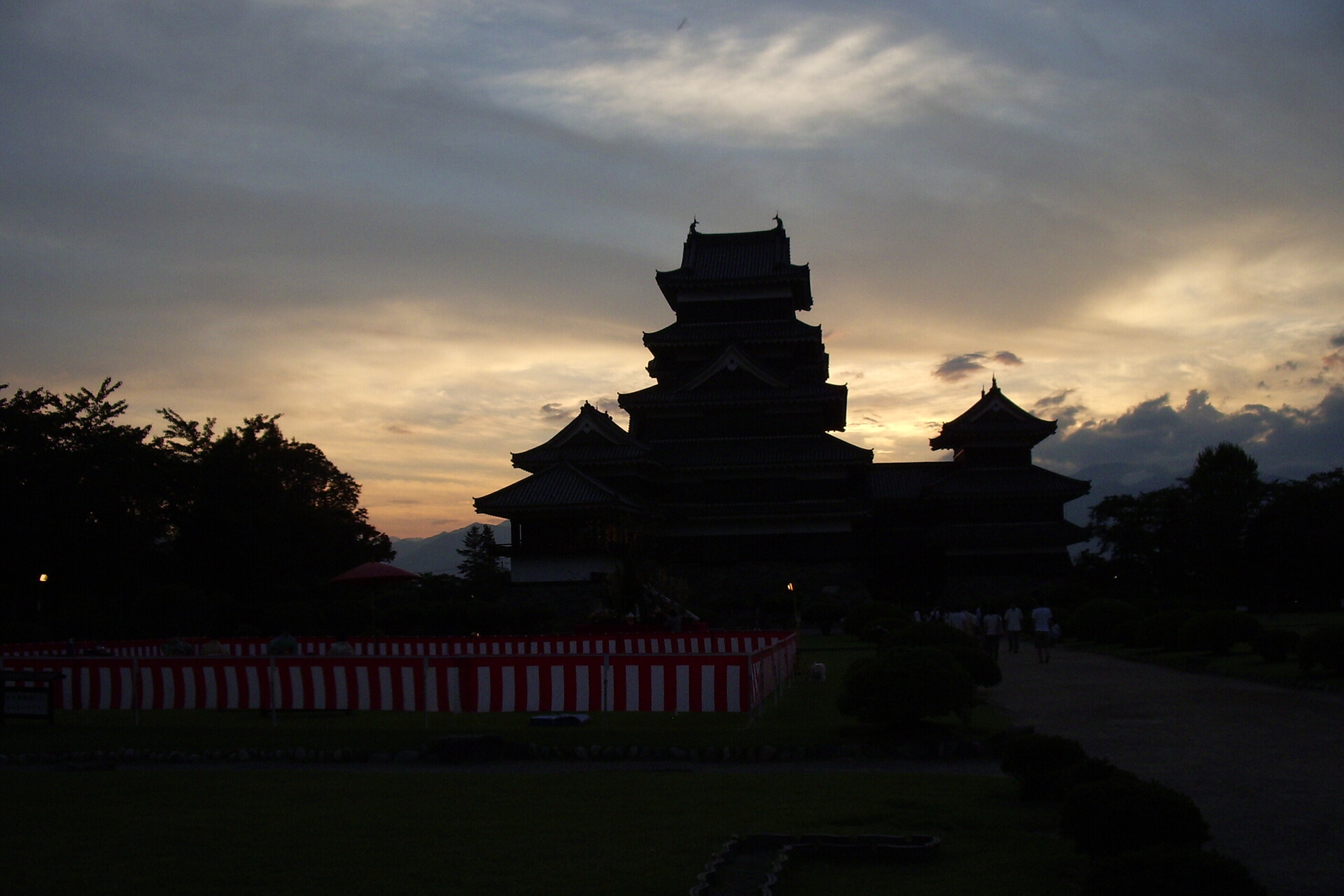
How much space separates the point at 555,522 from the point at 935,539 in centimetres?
1869

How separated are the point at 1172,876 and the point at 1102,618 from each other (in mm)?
33810

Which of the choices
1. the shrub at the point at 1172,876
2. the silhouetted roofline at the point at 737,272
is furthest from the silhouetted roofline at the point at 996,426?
the shrub at the point at 1172,876

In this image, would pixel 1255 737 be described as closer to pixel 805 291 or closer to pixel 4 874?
pixel 4 874

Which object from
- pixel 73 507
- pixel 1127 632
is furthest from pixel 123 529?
pixel 1127 632

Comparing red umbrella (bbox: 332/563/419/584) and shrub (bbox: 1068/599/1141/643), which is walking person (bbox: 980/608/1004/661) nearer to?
shrub (bbox: 1068/599/1141/643)

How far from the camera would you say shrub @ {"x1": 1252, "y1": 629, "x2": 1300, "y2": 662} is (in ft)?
76.8

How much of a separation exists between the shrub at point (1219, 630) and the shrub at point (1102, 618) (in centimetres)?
744

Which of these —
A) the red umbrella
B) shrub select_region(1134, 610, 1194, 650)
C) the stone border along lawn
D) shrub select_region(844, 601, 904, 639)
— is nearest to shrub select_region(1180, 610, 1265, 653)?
the stone border along lawn

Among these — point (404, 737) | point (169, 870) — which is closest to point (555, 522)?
point (404, 737)

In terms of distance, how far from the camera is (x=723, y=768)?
13.1m

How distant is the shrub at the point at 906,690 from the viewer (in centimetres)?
1359

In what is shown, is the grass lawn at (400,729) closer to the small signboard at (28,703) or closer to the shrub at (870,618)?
the small signboard at (28,703)

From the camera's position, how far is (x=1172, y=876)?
5.33 metres

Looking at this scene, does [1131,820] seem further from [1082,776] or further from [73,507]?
[73,507]
